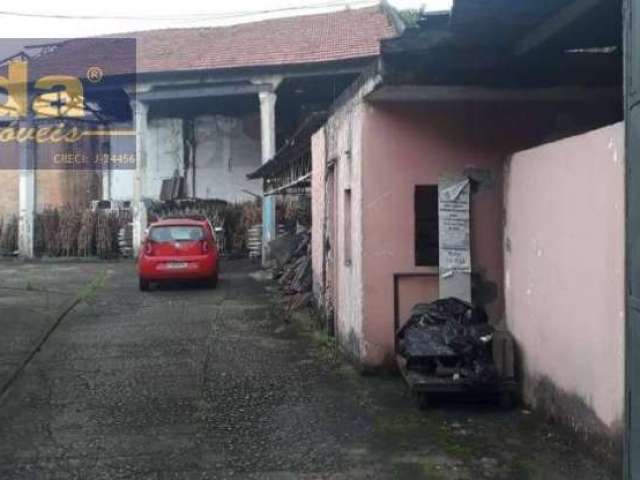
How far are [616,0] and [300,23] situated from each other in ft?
79.1

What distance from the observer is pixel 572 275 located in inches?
219

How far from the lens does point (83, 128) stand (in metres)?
31.5

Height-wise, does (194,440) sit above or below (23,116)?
below

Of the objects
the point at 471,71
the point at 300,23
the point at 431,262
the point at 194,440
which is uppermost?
the point at 300,23

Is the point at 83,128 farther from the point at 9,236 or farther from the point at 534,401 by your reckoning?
the point at 534,401

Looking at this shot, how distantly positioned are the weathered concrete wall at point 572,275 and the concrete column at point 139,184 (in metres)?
19.7

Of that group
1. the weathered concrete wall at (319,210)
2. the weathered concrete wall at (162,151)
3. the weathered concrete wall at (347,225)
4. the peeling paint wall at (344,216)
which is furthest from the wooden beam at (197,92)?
the weathered concrete wall at (347,225)

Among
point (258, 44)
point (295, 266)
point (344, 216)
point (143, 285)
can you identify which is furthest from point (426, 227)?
point (258, 44)

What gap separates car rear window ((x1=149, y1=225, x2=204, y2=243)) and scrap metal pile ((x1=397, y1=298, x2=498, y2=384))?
10531mm

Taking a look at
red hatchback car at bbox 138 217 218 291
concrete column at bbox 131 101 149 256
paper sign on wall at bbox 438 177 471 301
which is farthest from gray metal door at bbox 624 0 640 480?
concrete column at bbox 131 101 149 256

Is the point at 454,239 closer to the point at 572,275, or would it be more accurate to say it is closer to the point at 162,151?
the point at 572,275

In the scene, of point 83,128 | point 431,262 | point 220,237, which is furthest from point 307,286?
point 83,128

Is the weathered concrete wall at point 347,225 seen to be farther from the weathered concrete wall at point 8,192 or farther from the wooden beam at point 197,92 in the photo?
the weathered concrete wall at point 8,192

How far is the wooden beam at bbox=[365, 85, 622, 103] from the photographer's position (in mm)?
7270
